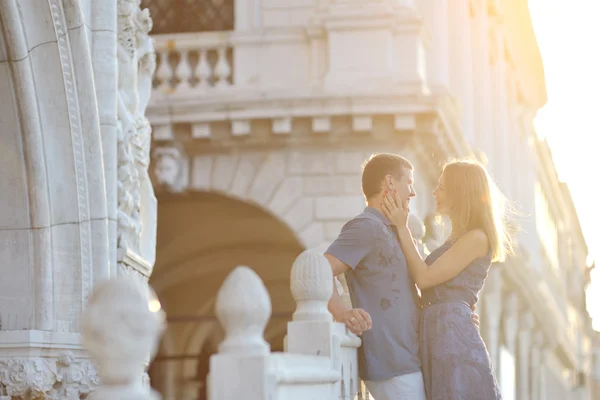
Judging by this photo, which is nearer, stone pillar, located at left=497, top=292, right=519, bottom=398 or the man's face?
the man's face

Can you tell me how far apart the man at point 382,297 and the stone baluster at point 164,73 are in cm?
1208

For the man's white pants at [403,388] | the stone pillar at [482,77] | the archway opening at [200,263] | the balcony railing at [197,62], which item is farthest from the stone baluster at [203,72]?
the man's white pants at [403,388]

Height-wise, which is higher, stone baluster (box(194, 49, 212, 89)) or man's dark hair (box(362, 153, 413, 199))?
stone baluster (box(194, 49, 212, 89))

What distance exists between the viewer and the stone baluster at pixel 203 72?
18.8 metres

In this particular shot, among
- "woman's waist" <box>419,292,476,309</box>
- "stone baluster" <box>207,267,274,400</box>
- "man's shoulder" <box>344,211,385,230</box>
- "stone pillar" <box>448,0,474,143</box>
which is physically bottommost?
"stone baluster" <box>207,267,274,400</box>

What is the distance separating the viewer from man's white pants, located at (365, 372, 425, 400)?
6.89m

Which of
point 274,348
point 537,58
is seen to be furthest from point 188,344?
point 537,58

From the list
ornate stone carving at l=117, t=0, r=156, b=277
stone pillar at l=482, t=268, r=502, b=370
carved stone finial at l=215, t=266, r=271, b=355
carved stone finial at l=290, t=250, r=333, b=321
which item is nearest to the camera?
carved stone finial at l=215, t=266, r=271, b=355

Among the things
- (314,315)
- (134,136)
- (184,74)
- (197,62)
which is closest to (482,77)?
(197,62)

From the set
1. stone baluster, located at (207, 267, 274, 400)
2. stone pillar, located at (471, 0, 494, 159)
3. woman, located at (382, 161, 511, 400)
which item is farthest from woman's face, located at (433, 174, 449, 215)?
stone pillar, located at (471, 0, 494, 159)

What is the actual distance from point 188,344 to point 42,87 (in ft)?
59.8

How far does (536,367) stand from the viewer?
1448 inches

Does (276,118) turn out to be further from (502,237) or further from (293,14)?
(502,237)

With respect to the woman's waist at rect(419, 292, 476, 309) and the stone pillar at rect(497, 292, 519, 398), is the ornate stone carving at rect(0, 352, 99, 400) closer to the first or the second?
the woman's waist at rect(419, 292, 476, 309)
